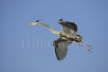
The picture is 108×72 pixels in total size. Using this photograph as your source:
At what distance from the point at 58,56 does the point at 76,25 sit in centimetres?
134

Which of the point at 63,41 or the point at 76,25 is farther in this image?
the point at 63,41

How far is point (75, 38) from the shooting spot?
386 inches

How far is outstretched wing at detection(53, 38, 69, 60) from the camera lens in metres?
10.4

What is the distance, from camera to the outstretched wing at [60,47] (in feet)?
34.1

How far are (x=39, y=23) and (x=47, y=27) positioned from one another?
28cm

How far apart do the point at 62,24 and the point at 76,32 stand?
0.57 metres

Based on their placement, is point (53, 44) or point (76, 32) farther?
point (53, 44)

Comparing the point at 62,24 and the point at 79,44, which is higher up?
the point at 62,24

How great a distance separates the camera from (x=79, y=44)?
1002 cm

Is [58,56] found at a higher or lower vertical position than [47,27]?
lower

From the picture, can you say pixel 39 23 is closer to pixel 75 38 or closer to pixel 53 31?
pixel 53 31

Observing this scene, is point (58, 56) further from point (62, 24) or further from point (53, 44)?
point (62, 24)

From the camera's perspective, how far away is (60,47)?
1059 centimetres

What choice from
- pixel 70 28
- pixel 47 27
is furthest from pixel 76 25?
pixel 47 27
